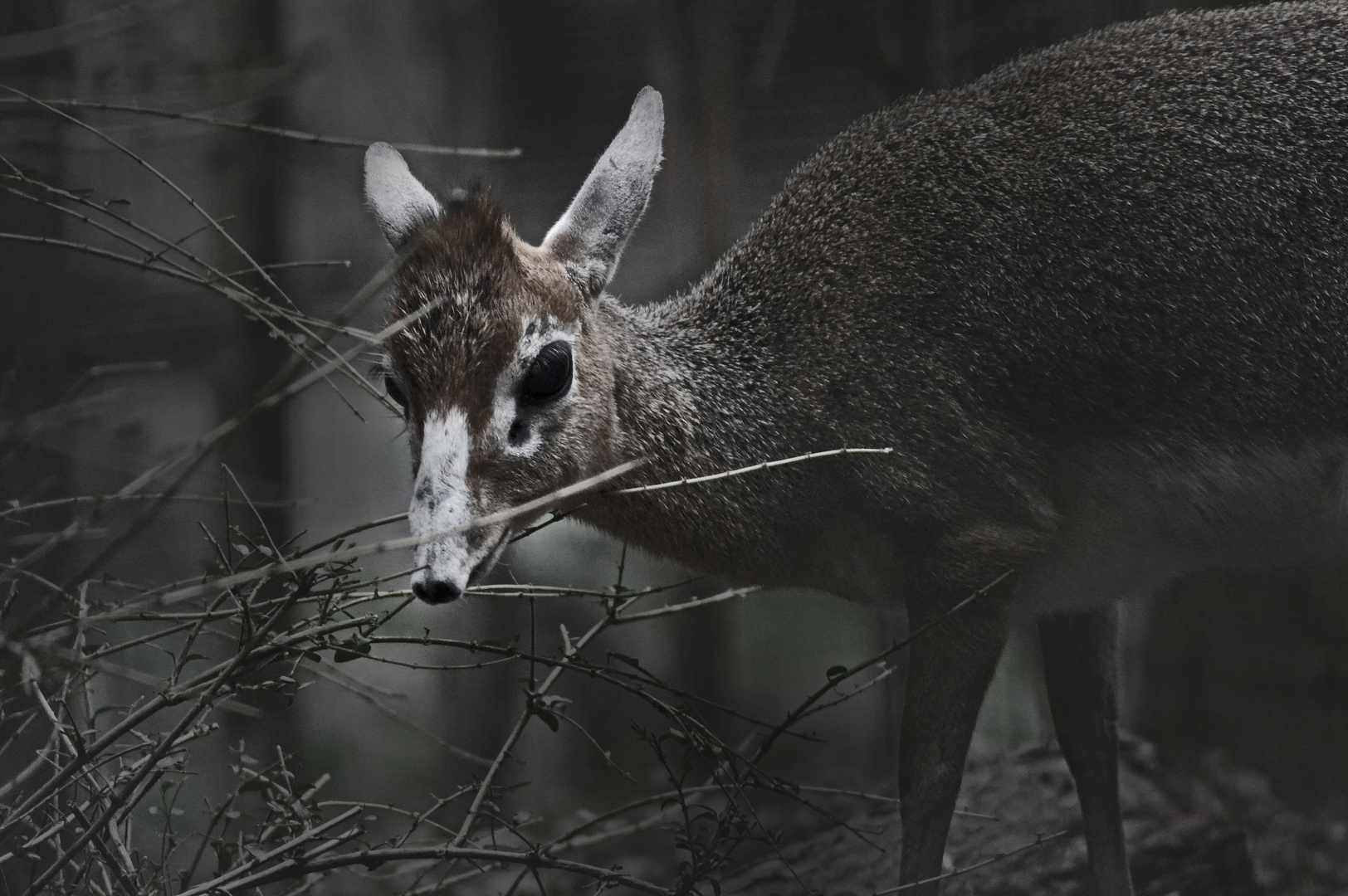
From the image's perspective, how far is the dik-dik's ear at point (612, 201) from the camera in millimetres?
2887

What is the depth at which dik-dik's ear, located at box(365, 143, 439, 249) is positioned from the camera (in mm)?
2961

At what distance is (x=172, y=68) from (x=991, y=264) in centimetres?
251

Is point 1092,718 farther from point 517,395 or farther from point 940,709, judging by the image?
point 517,395

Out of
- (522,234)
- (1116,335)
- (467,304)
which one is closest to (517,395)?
(467,304)

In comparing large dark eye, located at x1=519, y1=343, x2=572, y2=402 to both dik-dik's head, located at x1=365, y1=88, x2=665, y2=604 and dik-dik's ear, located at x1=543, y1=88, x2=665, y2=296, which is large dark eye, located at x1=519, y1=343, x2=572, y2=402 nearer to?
dik-dik's head, located at x1=365, y1=88, x2=665, y2=604

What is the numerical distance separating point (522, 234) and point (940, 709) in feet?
7.18

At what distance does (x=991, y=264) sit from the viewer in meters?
3.12

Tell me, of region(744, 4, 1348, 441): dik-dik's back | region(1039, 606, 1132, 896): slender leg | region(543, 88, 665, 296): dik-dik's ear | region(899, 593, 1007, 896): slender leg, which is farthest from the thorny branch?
region(1039, 606, 1132, 896): slender leg

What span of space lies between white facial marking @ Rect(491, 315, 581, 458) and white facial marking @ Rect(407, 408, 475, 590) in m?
0.09

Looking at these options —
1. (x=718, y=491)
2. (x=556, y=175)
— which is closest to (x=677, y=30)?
(x=556, y=175)

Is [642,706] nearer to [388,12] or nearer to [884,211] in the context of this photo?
[388,12]

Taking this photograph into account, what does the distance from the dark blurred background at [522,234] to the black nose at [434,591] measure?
1.72m

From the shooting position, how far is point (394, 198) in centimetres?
299

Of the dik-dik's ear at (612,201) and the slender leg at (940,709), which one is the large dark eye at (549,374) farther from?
the slender leg at (940,709)
